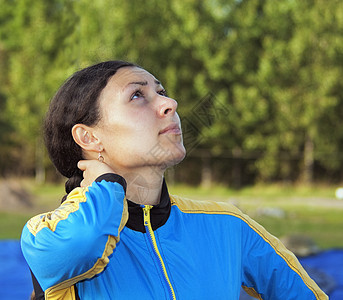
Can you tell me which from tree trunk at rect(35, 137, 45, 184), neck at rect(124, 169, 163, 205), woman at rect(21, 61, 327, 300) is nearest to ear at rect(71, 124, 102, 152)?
woman at rect(21, 61, 327, 300)

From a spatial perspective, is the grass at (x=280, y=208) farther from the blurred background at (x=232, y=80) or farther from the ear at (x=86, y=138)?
the ear at (x=86, y=138)

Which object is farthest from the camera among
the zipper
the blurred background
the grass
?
the blurred background

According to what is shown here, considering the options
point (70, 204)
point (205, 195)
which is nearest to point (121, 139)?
point (70, 204)

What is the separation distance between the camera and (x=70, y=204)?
44.1 inches

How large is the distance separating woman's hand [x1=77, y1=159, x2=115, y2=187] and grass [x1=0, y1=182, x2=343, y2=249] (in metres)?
6.79

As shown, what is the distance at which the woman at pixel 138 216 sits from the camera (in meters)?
1.11

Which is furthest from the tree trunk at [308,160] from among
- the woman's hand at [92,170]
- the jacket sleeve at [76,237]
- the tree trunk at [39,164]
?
the jacket sleeve at [76,237]

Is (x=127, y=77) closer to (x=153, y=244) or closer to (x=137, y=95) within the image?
(x=137, y=95)

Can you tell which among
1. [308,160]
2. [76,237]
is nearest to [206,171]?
[308,160]

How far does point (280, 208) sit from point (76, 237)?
1116cm

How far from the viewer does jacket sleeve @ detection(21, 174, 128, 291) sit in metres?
1.03

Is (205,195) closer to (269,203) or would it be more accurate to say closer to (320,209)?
(269,203)

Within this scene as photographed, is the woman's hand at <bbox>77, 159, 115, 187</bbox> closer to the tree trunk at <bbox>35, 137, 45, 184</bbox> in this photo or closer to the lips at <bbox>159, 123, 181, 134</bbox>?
the lips at <bbox>159, 123, 181, 134</bbox>

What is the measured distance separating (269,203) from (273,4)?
7977 millimetres
